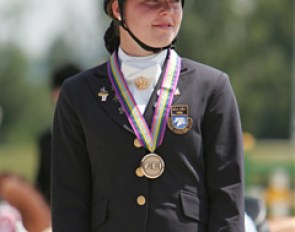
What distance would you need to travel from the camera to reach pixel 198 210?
3322mm

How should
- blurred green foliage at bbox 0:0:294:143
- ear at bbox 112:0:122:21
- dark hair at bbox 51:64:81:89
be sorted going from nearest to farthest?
ear at bbox 112:0:122:21 → dark hair at bbox 51:64:81:89 → blurred green foliage at bbox 0:0:294:143

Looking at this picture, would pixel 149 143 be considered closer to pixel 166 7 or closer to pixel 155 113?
pixel 155 113

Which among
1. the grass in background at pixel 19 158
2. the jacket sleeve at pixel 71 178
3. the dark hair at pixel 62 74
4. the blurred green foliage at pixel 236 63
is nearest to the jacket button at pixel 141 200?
the jacket sleeve at pixel 71 178

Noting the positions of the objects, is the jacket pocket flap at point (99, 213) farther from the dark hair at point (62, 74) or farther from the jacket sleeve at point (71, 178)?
the dark hair at point (62, 74)

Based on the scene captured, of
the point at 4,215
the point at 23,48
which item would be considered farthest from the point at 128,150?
the point at 23,48

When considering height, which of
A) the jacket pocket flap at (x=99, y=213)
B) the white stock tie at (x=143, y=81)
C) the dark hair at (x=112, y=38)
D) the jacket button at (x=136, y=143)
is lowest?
the jacket pocket flap at (x=99, y=213)

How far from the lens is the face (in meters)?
3.39

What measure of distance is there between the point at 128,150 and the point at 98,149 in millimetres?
118

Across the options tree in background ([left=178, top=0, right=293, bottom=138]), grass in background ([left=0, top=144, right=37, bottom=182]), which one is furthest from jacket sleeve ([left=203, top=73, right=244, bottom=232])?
tree in background ([left=178, top=0, right=293, bottom=138])

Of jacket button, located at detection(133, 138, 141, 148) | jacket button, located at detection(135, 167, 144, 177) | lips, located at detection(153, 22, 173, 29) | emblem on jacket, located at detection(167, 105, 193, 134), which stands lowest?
jacket button, located at detection(135, 167, 144, 177)

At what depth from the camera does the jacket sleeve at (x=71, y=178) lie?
11.3 ft

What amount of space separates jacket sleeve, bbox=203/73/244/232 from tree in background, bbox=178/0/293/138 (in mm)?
44110

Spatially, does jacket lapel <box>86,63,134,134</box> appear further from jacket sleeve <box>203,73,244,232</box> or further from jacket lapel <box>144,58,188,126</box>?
jacket sleeve <box>203,73,244,232</box>

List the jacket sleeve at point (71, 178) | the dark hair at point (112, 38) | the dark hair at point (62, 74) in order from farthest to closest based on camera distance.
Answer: the dark hair at point (62, 74) → the dark hair at point (112, 38) → the jacket sleeve at point (71, 178)
